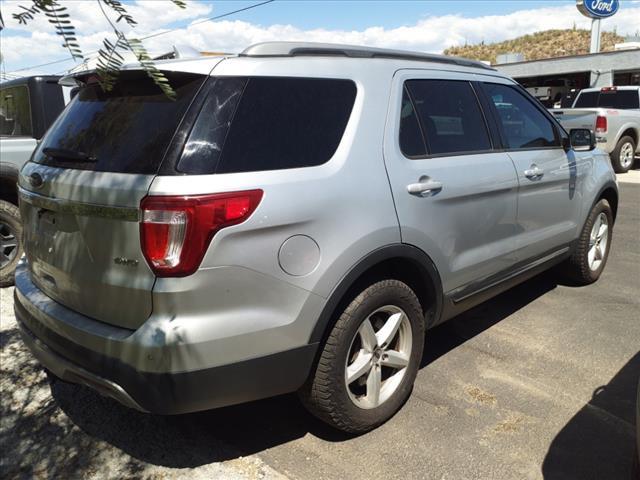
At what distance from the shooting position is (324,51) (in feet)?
9.23

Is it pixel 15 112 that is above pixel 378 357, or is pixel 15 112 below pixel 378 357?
above

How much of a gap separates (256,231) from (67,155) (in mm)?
1058

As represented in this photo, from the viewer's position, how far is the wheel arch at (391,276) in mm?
2547

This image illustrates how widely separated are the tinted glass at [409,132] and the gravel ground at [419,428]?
1.43 meters

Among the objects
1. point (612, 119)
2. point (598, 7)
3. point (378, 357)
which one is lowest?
point (612, 119)

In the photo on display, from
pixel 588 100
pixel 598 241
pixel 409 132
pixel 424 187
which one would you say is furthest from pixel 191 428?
pixel 588 100

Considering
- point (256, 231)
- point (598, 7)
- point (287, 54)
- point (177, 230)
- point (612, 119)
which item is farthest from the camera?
point (598, 7)

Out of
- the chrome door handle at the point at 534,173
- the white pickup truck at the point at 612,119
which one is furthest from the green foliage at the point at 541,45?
the chrome door handle at the point at 534,173

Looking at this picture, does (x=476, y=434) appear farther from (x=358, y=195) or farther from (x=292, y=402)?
(x=358, y=195)

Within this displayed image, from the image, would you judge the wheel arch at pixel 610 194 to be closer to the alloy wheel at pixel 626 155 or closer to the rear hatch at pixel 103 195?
the rear hatch at pixel 103 195

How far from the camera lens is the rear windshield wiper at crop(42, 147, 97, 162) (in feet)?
8.38

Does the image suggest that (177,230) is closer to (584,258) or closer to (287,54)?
(287,54)

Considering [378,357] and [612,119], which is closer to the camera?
[378,357]

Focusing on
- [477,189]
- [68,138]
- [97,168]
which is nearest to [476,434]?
[477,189]
